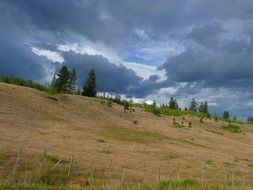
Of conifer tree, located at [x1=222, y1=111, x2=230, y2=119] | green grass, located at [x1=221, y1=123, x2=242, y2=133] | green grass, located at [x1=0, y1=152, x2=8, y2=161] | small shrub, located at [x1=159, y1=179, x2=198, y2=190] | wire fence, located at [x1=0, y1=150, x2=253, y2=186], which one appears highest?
conifer tree, located at [x1=222, y1=111, x2=230, y2=119]

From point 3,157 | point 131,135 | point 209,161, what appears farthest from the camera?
point 131,135

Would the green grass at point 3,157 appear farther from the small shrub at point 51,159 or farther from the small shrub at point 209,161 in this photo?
the small shrub at point 209,161

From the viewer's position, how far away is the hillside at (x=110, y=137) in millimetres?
47438

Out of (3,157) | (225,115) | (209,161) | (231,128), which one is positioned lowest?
(3,157)

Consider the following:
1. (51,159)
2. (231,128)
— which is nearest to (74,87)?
(231,128)

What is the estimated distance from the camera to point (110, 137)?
210 ft

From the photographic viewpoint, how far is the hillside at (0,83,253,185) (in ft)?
156

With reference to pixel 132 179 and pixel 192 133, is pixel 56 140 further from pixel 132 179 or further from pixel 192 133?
pixel 192 133

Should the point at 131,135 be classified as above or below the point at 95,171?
above

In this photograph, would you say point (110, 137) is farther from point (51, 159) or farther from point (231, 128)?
point (231, 128)

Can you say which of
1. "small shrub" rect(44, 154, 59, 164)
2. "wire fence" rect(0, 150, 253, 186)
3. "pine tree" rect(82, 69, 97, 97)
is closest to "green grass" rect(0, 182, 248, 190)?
"wire fence" rect(0, 150, 253, 186)

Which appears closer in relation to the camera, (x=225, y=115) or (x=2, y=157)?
(x=2, y=157)

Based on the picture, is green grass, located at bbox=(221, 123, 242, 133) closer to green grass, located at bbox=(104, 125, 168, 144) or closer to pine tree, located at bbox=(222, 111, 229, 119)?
green grass, located at bbox=(104, 125, 168, 144)

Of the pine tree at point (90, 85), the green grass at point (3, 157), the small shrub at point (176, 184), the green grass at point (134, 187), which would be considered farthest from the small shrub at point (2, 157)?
the pine tree at point (90, 85)
